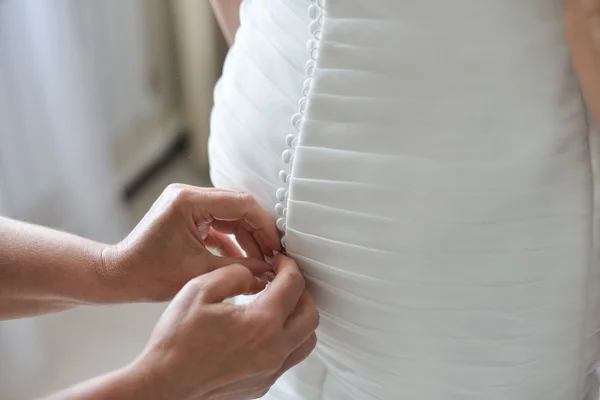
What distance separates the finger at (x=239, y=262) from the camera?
62 cm

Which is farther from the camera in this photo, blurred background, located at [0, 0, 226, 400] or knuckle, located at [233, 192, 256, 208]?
blurred background, located at [0, 0, 226, 400]

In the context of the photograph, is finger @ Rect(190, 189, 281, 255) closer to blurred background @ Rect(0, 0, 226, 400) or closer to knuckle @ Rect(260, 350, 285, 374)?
knuckle @ Rect(260, 350, 285, 374)

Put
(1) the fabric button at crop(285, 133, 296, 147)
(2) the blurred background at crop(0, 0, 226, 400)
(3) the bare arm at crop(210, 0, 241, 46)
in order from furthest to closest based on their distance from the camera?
(2) the blurred background at crop(0, 0, 226, 400) < (3) the bare arm at crop(210, 0, 241, 46) < (1) the fabric button at crop(285, 133, 296, 147)

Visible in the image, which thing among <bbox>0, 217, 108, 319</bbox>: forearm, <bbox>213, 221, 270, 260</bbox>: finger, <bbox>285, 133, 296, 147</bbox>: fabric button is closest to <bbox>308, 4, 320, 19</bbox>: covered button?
<bbox>285, 133, 296, 147</bbox>: fabric button

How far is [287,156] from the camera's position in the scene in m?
0.59

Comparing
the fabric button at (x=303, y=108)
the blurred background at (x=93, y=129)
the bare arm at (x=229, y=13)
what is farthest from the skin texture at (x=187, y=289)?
the blurred background at (x=93, y=129)

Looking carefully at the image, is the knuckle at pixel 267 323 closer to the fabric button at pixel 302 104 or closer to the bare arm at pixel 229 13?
the fabric button at pixel 302 104

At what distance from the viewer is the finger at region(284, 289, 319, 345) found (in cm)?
58

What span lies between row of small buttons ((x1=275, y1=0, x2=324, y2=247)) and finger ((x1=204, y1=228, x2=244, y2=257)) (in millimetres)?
115

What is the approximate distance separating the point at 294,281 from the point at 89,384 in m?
0.19

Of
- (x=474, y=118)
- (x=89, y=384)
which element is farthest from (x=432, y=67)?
(x=89, y=384)

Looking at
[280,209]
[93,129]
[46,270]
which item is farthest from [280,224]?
[93,129]

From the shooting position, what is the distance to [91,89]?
1407 millimetres

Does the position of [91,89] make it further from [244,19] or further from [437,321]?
[437,321]
